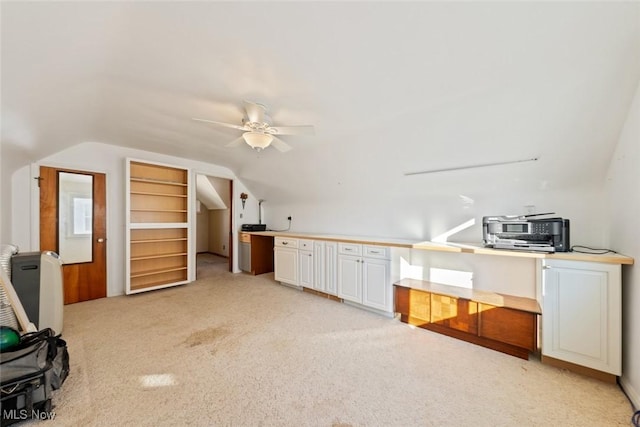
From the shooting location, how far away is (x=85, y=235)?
3.64m

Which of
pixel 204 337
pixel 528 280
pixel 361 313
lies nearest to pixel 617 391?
pixel 528 280

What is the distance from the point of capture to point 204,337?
251 cm

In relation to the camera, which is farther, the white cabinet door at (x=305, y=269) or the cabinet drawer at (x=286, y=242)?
the cabinet drawer at (x=286, y=242)

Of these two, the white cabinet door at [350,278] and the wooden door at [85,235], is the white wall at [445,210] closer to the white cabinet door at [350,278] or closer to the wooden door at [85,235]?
the white cabinet door at [350,278]

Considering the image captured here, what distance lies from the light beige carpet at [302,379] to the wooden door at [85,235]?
840 millimetres

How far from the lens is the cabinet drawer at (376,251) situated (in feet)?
9.90

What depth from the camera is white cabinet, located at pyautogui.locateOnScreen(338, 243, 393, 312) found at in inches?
118

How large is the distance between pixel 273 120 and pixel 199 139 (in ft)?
4.90

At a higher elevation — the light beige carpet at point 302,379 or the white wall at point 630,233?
the white wall at point 630,233

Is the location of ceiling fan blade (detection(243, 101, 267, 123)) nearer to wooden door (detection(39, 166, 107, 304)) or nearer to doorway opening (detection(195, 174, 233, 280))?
wooden door (detection(39, 166, 107, 304))

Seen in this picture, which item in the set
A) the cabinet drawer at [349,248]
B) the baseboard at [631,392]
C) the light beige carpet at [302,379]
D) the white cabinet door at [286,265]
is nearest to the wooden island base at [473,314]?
the light beige carpet at [302,379]

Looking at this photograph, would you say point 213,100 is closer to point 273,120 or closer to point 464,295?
point 273,120

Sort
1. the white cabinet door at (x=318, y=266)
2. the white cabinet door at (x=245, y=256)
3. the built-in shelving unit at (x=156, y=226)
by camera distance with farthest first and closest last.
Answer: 1. the white cabinet door at (x=245, y=256)
2. the built-in shelving unit at (x=156, y=226)
3. the white cabinet door at (x=318, y=266)
